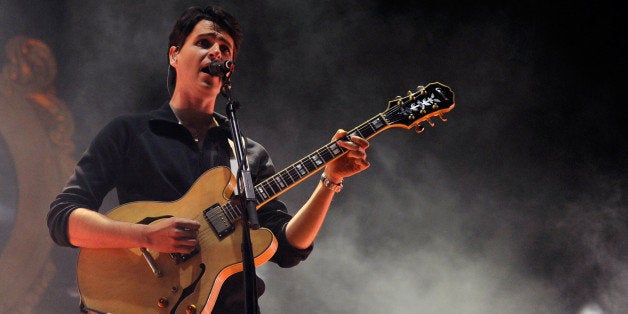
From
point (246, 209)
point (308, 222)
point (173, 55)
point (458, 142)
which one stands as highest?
point (173, 55)

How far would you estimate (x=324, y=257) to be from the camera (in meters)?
4.34

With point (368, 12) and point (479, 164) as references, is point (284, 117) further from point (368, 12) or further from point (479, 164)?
point (479, 164)

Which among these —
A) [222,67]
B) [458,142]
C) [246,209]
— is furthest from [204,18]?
[458,142]

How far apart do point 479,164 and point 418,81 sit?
846 mm

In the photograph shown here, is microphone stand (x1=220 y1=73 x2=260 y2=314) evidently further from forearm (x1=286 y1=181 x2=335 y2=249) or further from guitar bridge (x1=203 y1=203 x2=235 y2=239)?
forearm (x1=286 y1=181 x2=335 y2=249)

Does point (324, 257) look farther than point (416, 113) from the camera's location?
→ Yes

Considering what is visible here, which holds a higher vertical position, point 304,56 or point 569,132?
point 304,56

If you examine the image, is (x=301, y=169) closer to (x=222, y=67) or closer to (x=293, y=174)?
(x=293, y=174)

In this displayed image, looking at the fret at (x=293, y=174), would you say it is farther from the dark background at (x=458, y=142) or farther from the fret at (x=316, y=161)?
the dark background at (x=458, y=142)

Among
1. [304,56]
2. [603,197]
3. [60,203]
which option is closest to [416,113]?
[60,203]

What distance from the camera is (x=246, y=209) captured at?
187cm

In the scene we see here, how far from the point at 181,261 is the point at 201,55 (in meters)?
1.07

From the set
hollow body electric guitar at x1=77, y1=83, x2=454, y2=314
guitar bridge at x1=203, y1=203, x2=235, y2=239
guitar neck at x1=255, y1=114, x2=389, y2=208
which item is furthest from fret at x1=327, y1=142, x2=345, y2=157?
guitar bridge at x1=203, y1=203, x2=235, y2=239

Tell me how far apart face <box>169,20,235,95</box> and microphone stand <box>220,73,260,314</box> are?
0.63 metres
